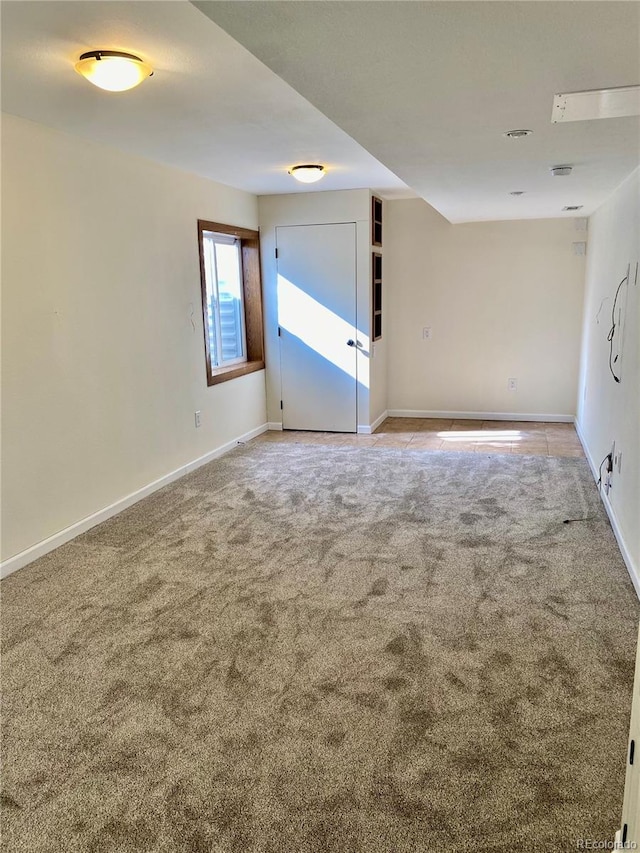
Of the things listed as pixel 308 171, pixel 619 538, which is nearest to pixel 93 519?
pixel 308 171

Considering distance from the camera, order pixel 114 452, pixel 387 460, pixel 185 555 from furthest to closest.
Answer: pixel 387 460 < pixel 114 452 < pixel 185 555

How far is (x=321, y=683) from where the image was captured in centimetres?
235

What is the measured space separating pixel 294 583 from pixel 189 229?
120 inches

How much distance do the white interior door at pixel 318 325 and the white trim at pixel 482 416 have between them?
1.03m

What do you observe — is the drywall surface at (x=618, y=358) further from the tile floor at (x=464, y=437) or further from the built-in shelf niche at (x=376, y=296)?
the built-in shelf niche at (x=376, y=296)

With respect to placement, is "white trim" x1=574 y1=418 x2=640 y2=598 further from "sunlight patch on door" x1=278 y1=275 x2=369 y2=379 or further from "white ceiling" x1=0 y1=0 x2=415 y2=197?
"white ceiling" x1=0 y1=0 x2=415 y2=197

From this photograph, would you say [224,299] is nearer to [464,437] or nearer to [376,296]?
[376,296]

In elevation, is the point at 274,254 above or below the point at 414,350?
above

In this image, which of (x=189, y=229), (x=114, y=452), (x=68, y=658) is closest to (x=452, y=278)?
(x=189, y=229)

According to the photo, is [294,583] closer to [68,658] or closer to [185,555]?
[185,555]

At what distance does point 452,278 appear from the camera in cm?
670

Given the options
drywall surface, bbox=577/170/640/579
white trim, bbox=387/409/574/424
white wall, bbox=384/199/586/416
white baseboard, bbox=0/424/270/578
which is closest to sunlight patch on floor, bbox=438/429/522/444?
white trim, bbox=387/409/574/424

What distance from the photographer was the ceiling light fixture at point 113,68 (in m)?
2.33

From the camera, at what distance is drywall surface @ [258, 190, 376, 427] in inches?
231
